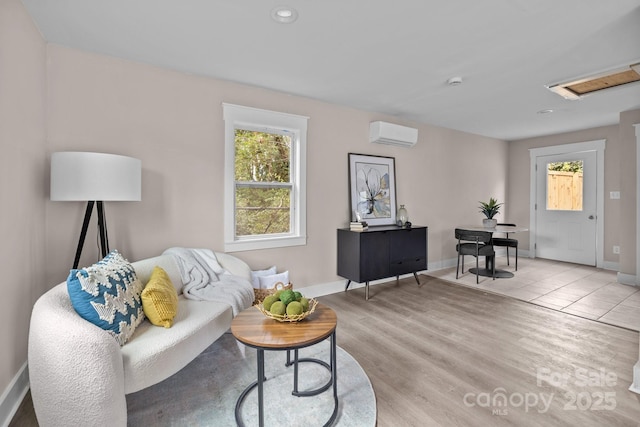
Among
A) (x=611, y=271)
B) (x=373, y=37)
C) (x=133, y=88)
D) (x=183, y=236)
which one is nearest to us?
(x=373, y=37)

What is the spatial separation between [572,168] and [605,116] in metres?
1.25

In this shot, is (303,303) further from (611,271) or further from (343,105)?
(611,271)

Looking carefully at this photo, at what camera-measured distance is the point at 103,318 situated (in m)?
1.54

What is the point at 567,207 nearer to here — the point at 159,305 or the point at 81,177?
the point at 159,305

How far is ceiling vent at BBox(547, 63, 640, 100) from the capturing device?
2938 millimetres

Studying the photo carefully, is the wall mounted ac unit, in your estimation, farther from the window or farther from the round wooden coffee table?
the round wooden coffee table

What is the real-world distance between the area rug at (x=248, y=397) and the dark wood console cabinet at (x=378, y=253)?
4.65 feet

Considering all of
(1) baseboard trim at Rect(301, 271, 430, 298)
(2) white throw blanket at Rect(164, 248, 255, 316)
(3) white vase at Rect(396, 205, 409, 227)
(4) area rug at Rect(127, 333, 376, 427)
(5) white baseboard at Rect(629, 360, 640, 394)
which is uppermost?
(3) white vase at Rect(396, 205, 409, 227)

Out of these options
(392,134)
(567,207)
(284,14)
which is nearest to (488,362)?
(284,14)

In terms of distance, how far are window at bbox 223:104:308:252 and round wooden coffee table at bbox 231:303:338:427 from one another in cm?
154

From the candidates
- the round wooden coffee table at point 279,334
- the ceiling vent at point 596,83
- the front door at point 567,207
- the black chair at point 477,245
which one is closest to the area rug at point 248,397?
the round wooden coffee table at point 279,334

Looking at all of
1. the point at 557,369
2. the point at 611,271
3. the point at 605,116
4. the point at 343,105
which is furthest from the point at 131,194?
the point at 611,271

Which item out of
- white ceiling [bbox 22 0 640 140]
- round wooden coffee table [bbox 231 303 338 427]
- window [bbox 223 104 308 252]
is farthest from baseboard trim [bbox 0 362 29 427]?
white ceiling [bbox 22 0 640 140]

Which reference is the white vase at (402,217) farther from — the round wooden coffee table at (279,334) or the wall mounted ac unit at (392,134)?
the round wooden coffee table at (279,334)
